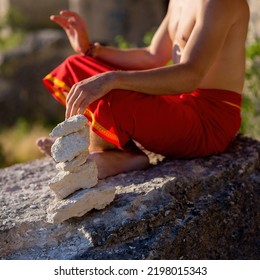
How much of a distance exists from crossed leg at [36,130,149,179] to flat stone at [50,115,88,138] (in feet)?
1.42

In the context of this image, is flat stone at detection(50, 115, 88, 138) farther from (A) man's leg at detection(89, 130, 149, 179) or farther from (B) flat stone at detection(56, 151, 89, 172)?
(A) man's leg at detection(89, 130, 149, 179)

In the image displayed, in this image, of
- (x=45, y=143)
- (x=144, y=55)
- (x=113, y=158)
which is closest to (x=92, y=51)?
(x=144, y=55)

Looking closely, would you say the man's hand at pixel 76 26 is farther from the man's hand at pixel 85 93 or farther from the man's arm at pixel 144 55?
the man's hand at pixel 85 93

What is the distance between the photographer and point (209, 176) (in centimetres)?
322

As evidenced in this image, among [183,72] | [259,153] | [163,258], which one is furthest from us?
[259,153]

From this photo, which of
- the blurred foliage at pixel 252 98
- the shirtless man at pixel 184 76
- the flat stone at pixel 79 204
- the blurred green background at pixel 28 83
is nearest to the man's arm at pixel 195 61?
the shirtless man at pixel 184 76

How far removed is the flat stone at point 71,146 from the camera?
2869 mm

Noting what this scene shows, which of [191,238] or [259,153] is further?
[259,153]

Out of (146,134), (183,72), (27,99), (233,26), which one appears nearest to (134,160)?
(146,134)

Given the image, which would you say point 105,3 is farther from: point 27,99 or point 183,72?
point 183,72

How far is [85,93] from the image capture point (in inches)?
117

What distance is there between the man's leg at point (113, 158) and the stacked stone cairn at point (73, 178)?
31cm

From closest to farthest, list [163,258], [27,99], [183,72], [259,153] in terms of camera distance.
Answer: [163,258] → [183,72] → [259,153] → [27,99]

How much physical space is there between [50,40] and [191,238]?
22.9 feet
